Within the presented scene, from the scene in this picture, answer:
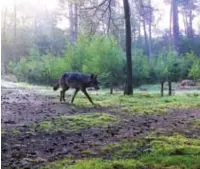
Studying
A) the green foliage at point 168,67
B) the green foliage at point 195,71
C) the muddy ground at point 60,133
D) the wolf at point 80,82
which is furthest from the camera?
the green foliage at point 168,67

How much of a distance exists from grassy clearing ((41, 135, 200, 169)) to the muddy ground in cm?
29

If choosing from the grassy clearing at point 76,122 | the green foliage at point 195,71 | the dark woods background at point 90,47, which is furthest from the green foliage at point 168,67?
the grassy clearing at point 76,122

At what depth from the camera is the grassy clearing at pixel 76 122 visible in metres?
8.81

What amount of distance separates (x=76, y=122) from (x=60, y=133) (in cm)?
149

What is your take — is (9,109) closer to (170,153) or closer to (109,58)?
(170,153)

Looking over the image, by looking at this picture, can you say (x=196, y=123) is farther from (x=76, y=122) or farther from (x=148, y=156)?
(x=148, y=156)

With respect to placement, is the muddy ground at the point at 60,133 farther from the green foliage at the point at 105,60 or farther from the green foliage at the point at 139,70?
the green foliage at the point at 139,70

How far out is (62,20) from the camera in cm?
5209

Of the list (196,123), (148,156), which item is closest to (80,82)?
(196,123)

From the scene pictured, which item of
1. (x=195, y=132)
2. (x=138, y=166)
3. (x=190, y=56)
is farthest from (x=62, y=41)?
(x=138, y=166)

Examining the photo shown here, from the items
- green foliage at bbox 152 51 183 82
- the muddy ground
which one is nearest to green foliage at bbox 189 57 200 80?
green foliage at bbox 152 51 183 82

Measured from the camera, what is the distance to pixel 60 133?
26.9ft

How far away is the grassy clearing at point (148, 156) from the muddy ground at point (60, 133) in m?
0.29

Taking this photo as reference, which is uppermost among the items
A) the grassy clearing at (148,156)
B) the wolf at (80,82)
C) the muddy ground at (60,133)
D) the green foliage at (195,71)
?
the green foliage at (195,71)
